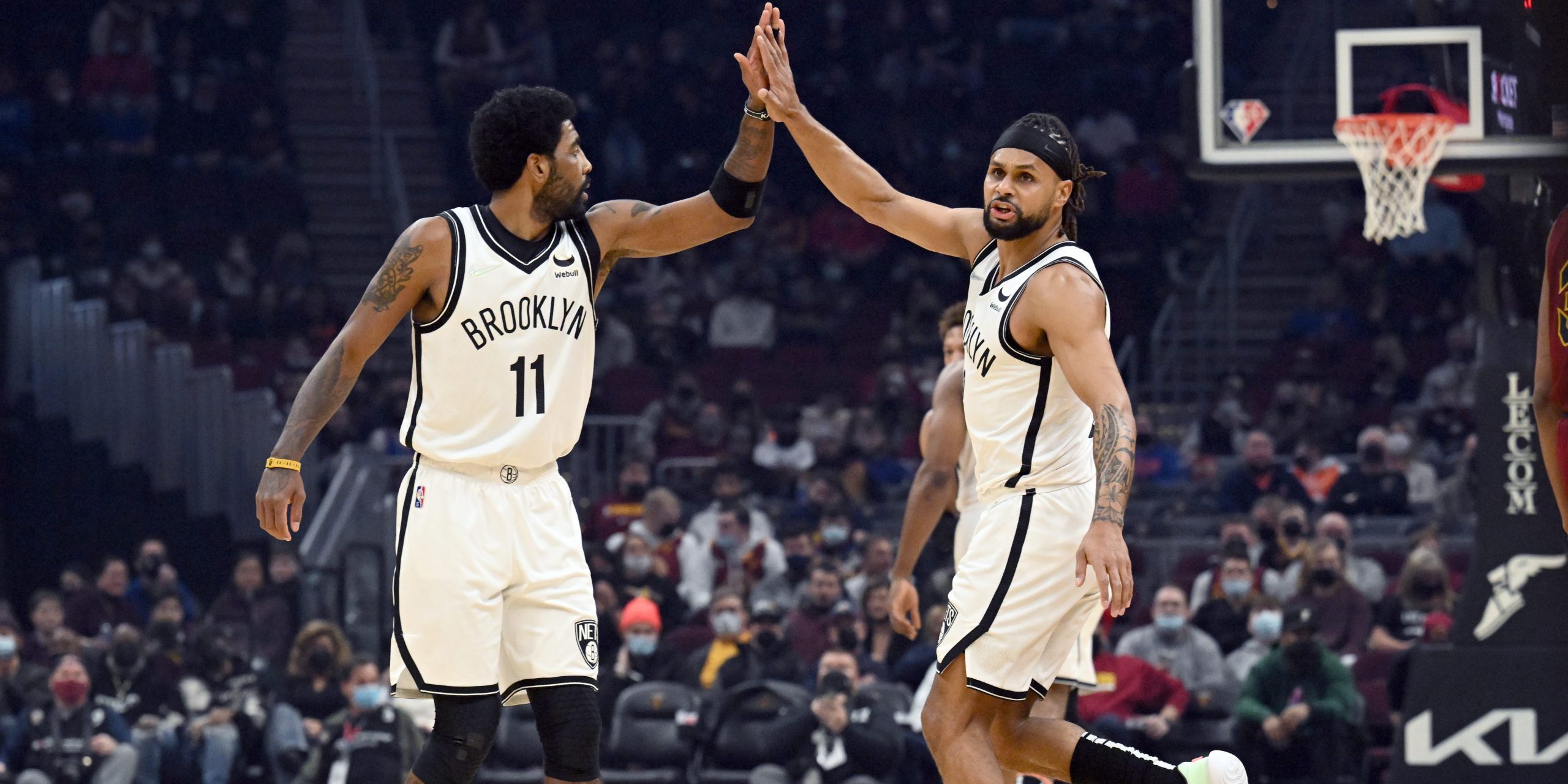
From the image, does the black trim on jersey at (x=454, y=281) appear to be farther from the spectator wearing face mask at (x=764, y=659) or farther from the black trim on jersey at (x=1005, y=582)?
the spectator wearing face mask at (x=764, y=659)

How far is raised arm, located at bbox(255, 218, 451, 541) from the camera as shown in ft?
18.6

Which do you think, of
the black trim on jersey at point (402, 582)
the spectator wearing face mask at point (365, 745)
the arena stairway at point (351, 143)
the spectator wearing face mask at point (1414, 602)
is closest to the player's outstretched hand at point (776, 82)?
the black trim on jersey at point (402, 582)

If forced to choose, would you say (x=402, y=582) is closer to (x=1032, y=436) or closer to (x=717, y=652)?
(x=1032, y=436)

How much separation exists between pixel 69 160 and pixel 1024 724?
54.9 feet

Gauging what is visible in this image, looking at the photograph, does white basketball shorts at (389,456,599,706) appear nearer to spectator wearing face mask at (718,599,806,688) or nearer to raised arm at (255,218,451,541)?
raised arm at (255,218,451,541)

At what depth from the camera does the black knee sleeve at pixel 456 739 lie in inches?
222

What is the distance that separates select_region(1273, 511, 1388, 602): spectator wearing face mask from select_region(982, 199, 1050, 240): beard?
8.24 m

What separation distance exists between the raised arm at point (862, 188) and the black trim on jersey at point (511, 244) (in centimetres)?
91

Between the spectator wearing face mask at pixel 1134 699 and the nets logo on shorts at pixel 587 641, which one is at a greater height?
the nets logo on shorts at pixel 587 641

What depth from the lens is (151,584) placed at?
15.2 meters

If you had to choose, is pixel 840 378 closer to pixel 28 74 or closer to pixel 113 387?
pixel 113 387

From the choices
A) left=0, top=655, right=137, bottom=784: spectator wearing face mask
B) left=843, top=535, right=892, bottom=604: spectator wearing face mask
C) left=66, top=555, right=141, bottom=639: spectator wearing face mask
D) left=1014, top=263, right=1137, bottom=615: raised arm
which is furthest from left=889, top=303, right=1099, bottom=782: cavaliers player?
left=66, top=555, right=141, bottom=639: spectator wearing face mask

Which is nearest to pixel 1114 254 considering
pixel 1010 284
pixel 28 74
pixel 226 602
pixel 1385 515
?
pixel 1385 515

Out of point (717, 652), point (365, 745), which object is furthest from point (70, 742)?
point (717, 652)
